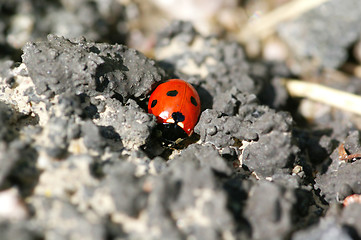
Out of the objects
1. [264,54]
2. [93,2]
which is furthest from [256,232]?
[93,2]

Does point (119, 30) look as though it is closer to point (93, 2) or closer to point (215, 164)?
point (93, 2)

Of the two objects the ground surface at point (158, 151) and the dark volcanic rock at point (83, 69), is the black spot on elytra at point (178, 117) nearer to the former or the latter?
the ground surface at point (158, 151)

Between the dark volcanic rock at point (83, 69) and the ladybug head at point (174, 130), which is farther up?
the dark volcanic rock at point (83, 69)

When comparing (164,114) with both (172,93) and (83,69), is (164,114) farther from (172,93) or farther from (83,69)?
(83,69)

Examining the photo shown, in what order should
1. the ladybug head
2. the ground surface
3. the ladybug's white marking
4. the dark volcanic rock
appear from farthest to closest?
the ladybug's white marking < the ladybug head < the dark volcanic rock < the ground surface

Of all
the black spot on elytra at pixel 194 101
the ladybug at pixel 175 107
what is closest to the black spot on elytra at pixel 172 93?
the ladybug at pixel 175 107

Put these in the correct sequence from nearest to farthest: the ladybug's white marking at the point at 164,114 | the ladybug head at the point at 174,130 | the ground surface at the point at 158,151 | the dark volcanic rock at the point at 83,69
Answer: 1. the ground surface at the point at 158,151
2. the dark volcanic rock at the point at 83,69
3. the ladybug head at the point at 174,130
4. the ladybug's white marking at the point at 164,114

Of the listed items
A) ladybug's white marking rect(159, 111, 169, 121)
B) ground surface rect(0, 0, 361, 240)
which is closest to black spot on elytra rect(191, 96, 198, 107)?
ground surface rect(0, 0, 361, 240)

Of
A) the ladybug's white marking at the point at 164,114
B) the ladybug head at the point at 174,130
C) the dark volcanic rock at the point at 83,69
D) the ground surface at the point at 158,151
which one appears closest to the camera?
the ground surface at the point at 158,151

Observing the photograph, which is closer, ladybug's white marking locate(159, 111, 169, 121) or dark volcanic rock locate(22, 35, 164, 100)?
dark volcanic rock locate(22, 35, 164, 100)

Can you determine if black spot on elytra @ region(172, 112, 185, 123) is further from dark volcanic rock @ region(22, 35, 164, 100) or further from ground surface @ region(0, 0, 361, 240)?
dark volcanic rock @ region(22, 35, 164, 100)
